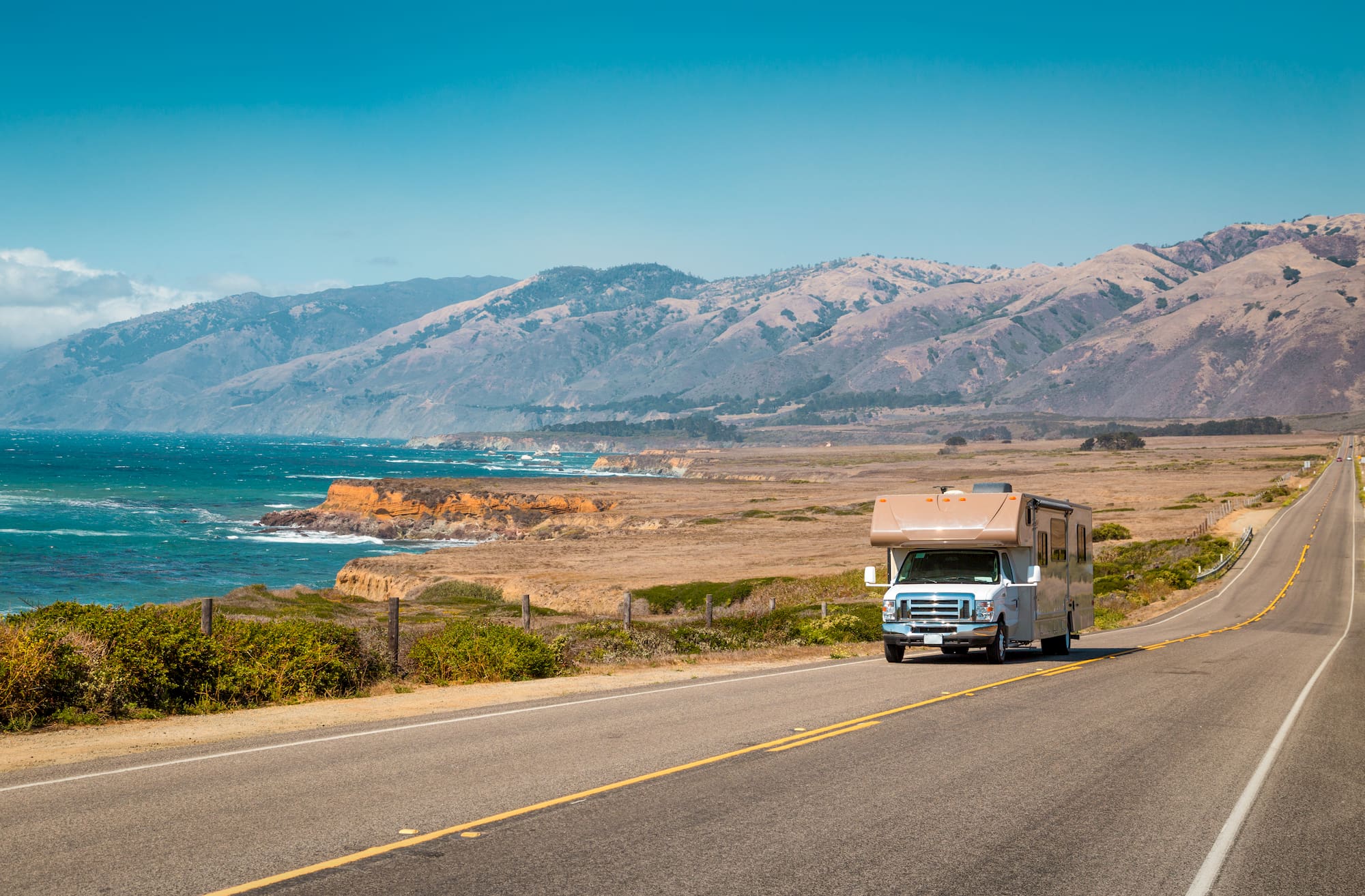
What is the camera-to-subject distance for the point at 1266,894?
734 centimetres

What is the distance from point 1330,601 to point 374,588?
47.9 m

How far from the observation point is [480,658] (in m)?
20.0

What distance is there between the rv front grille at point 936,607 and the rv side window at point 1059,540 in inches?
159

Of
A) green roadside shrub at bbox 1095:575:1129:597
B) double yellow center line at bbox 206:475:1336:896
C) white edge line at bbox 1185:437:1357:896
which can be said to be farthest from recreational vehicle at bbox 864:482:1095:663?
green roadside shrub at bbox 1095:575:1129:597

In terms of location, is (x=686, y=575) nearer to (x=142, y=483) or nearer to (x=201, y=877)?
(x=201, y=877)

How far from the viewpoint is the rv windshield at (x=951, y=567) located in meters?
21.4

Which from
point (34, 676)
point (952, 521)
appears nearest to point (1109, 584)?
point (952, 521)

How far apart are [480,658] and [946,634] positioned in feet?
29.1

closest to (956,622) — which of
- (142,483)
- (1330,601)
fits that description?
(1330,601)

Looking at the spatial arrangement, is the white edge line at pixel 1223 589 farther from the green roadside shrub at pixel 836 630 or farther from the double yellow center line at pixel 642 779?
the double yellow center line at pixel 642 779

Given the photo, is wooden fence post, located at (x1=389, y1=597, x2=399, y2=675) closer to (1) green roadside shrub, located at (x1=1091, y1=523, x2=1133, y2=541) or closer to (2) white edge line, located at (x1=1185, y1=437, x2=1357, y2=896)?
(2) white edge line, located at (x1=1185, y1=437, x2=1357, y2=896)

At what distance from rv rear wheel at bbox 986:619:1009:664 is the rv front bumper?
0.30 feet

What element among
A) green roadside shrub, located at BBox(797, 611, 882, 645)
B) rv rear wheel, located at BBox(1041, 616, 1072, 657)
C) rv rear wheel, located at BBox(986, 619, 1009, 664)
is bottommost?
green roadside shrub, located at BBox(797, 611, 882, 645)

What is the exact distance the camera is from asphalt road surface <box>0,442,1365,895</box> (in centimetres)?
746
